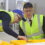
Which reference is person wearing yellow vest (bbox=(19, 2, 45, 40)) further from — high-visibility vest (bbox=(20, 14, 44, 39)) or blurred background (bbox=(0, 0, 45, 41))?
blurred background (bbox=(0, 0, 45, 41))

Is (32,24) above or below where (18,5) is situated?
below

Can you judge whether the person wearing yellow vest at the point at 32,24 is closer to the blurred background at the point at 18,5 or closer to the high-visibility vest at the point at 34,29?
the high-visibility vest at the point at 34,29

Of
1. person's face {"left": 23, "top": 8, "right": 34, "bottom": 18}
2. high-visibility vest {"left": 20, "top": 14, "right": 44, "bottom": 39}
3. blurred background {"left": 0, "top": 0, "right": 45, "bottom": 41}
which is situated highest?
blurred background {"left": 0, "top": 0, "right": 45, "bottom": 41}

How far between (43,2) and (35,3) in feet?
0.53

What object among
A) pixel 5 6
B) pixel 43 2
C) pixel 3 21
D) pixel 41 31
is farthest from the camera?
pixel 5 6

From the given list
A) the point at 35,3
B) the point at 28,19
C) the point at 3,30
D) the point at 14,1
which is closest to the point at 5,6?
the point at 14,1

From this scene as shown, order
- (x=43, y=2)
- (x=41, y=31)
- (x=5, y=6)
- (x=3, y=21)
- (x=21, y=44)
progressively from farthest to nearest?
(x=5, y=6)
(x=43, y=2)
(x=41, y=31)
(x=3, y=21)
(x=21, y=44)

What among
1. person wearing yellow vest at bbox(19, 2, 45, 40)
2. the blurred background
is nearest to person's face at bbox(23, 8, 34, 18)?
person wearing yellow vest at bbox(19, 2, 45, 40)

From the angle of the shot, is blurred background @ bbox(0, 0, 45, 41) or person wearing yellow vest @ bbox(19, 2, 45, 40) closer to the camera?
person wearing yellow vest @ bbox(19, 2, 45, 40)

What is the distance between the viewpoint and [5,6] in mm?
2779

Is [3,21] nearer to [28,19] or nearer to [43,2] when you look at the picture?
[28,19]

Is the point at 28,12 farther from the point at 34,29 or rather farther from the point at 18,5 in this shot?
the point at 18,5

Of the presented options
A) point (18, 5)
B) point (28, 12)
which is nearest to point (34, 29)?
point (28, 12)

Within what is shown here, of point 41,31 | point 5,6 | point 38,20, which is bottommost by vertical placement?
point 41,31
